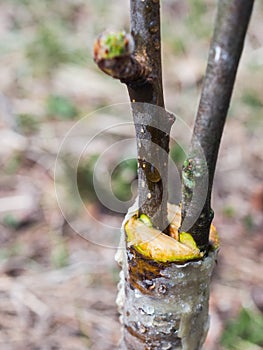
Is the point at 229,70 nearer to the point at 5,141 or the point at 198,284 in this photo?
the point at 198,284

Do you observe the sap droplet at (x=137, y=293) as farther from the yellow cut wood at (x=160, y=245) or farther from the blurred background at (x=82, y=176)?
the blurred background at (x=82, y=176)

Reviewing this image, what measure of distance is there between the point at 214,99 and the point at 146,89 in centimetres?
9

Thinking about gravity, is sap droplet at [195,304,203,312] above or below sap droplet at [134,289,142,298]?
below

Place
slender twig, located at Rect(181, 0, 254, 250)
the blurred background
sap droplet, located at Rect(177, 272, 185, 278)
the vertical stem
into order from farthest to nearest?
the blurred background < sap droplet, located at Rect(177, 272, 185, 278) < the vertical stem < slender twig, located at Rect(181, 0, 254, 250)

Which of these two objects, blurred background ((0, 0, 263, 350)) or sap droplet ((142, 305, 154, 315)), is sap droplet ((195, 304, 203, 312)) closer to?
sap droplet ((142, 305, 154, 315))

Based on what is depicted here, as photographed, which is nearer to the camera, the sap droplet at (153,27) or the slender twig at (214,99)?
the slender twig at (214,99)

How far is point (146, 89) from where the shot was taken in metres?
0.53

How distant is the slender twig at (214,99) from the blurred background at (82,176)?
0.82 meters

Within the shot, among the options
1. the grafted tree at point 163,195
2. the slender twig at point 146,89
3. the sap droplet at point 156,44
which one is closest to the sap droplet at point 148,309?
the grafted tree at point 163,195

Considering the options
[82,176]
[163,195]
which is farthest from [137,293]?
[82,176]

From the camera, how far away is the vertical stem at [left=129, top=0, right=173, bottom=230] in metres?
0.52

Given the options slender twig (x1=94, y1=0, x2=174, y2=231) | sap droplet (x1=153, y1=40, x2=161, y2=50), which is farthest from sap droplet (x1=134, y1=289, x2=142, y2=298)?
sap droplet (x1=153, y1=40, x2=161, y2=50)

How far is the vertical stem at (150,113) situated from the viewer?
1.72 feet

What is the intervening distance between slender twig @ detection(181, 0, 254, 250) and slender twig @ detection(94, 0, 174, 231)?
5 cm
